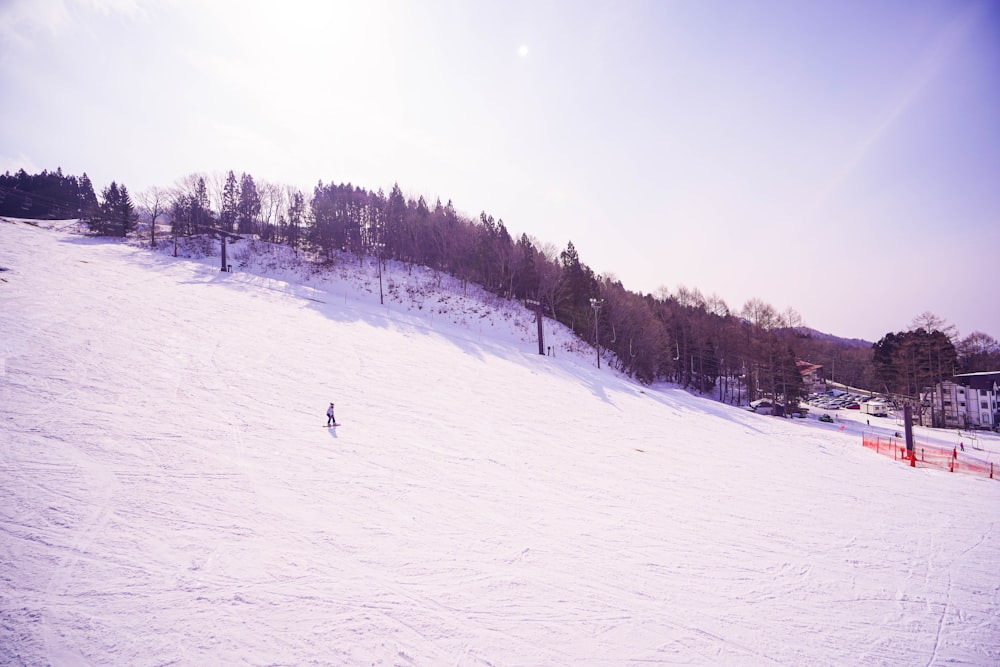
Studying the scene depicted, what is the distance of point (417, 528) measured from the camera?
27.3ft

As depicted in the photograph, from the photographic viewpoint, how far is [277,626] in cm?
562

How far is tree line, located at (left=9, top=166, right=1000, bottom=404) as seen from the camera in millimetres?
43062

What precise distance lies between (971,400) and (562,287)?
5280 cm

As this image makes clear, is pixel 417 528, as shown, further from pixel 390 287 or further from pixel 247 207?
pixel 247 207

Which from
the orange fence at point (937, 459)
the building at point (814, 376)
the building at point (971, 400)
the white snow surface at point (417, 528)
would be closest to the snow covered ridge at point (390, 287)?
the white snow surface at point (417, 528)

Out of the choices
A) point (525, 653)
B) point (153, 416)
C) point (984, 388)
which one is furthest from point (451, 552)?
point (984, 388)

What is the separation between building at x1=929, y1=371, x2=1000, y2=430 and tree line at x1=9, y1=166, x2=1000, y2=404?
3.78 meters

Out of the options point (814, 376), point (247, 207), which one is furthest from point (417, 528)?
point (814, 376)

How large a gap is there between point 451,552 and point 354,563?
192cm

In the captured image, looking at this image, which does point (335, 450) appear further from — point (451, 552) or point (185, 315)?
point (185, 315)

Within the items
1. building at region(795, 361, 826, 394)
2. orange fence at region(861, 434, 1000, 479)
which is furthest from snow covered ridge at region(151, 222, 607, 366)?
building at region(795, 361, 826, 394)

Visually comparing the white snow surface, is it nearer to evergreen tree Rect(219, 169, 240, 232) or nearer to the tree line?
the tree line

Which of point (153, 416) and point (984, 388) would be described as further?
point (984, 388)

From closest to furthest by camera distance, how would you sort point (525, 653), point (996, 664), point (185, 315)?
point (525, 653)
point (996, 664)
point (185, 315)
